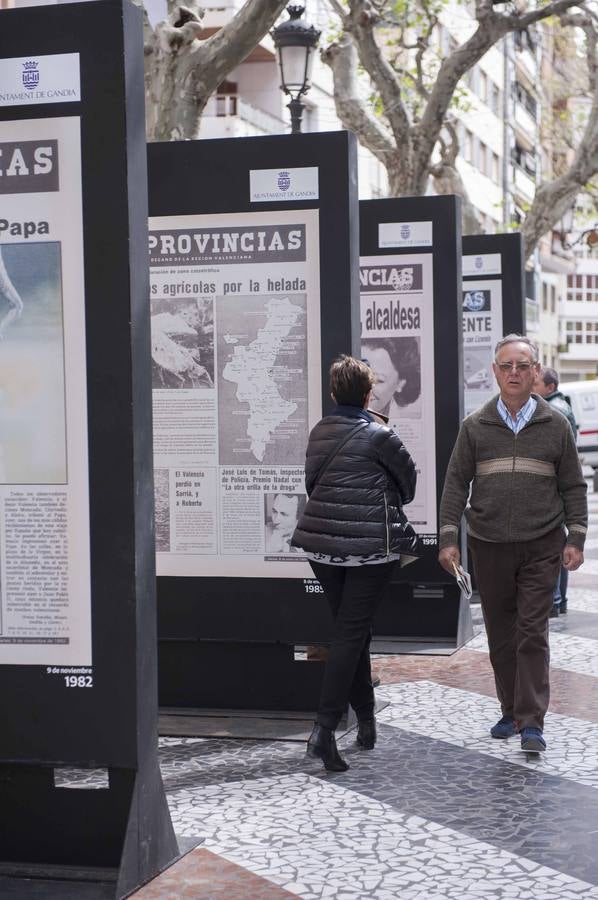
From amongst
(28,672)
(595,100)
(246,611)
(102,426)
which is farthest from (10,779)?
(595,100)

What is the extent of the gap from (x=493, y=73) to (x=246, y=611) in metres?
50.8

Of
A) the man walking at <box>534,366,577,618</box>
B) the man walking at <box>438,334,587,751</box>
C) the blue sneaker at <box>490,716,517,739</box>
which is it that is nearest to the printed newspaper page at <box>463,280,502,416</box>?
the man walking at <box>534,366,577,618</box>

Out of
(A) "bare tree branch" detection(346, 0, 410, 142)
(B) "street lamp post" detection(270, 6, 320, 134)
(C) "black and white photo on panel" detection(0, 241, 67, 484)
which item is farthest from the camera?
(A) "bare tree branch" detection(346, 0, 410, 142)

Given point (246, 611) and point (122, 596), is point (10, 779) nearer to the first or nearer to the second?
point (122, 596)

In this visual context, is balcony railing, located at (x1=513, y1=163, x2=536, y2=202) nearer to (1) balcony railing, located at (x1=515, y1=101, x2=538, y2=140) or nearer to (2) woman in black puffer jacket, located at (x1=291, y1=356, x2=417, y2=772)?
(1) balcony railing, located at (x1=515, y1=101, x2=538, y2=140)

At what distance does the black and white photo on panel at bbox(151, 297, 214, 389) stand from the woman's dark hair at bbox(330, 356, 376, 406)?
1142mm

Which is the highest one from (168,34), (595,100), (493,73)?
(493,73)

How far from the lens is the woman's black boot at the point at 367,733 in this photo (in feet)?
23.2

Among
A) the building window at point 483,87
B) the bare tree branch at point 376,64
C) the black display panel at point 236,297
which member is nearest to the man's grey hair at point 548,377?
the black display panel at point 236,297

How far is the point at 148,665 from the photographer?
507cm

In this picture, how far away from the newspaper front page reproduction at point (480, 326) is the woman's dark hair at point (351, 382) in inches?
273

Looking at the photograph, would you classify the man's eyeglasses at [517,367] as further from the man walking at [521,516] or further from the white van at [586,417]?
the white van at [586,417]

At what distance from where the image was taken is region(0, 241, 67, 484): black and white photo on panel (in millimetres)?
5055

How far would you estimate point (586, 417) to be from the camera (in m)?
33.3
